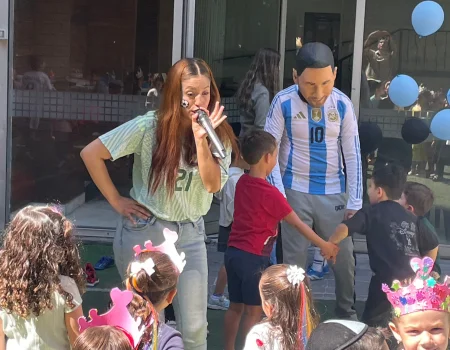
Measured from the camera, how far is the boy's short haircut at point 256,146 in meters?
4.30

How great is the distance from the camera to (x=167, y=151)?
359 centimetres

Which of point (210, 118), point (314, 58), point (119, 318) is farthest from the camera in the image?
point (314, 58)

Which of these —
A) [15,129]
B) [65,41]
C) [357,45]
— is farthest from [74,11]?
[357,45]

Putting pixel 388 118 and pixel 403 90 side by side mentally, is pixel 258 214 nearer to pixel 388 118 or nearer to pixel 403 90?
pixel 403 90

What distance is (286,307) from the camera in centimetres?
308

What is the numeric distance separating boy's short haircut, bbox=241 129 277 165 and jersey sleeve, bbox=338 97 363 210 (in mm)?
595

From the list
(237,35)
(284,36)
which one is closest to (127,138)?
(237,35)

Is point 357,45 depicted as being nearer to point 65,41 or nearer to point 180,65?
point 65,41

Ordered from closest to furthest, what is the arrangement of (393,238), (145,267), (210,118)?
(145,267) → (210,118) → (393,238)

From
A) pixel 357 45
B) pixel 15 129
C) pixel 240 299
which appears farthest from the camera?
pixel 15 129

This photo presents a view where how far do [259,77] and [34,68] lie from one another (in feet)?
7.29

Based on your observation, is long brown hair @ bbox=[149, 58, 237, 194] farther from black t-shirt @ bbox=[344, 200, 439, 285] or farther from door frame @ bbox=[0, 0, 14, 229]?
door frame @ bbox=[0, 0, 14, 229]

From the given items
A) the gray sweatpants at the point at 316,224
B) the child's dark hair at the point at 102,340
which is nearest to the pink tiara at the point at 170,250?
→ the child's dark hair at the point at 102,340

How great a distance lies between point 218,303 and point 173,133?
2.28 meters
